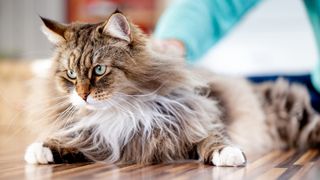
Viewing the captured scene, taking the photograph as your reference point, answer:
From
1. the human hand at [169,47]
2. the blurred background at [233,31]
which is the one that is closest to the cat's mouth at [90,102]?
the human hand at [169,47]

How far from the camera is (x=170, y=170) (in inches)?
55.0

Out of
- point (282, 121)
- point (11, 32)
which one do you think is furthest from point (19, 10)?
point (282, 121)

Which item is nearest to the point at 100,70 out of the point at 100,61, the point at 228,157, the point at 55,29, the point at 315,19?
the point at 100,61

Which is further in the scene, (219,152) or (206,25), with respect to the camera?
(206,25)

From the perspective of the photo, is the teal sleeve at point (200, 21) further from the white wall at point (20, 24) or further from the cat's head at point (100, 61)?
the white wall at point (20, 24)

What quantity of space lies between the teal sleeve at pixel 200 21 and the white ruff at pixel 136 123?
591 mm

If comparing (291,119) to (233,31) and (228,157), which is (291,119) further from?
(233,31)

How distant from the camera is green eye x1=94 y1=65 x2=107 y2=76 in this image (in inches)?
57.1

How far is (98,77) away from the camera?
144 cm

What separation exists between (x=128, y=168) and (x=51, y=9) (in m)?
3.51

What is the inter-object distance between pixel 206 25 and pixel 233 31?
2228mm

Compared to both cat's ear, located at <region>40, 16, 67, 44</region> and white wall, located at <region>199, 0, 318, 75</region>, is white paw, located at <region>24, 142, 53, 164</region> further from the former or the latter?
white wall, located at <region>199, 0, 318, 75</region>

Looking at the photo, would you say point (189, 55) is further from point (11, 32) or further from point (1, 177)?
point (11, 32)

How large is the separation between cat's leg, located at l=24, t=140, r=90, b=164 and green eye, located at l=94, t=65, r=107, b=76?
0.82 feet
